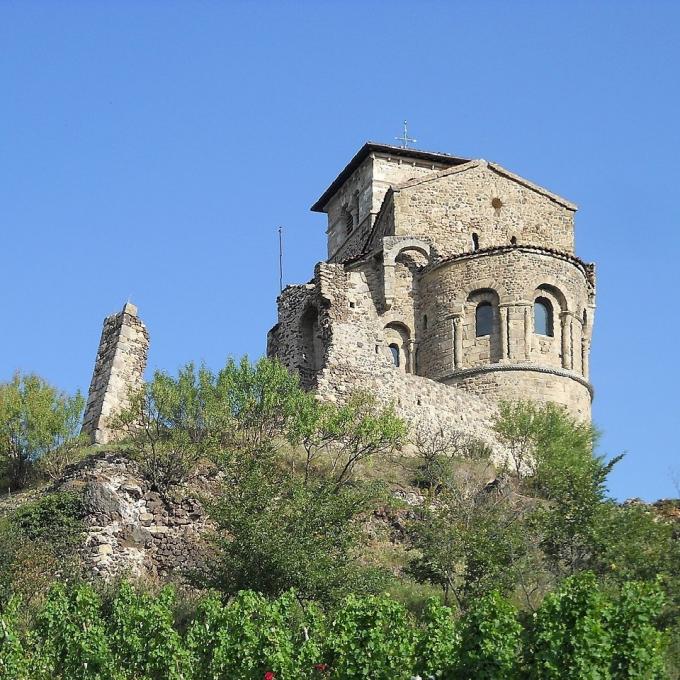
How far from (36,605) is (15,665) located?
13.3 feet

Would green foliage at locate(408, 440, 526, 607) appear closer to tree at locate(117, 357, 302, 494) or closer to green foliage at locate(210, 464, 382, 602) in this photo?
green foliage at locate(210, 464, 382, 602)

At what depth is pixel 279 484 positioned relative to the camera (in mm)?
28609

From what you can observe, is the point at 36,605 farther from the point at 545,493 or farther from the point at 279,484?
the point at 545,493

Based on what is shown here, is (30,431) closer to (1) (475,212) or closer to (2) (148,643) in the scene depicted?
(2) (148,643)

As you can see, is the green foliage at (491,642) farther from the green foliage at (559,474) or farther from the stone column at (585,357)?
the stone column at (585,357)

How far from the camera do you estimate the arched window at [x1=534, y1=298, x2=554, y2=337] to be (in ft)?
133

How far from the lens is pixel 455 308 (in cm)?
4100

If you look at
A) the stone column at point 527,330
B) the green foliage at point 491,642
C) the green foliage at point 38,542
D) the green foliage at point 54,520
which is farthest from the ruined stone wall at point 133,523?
the stone column at point 527,330

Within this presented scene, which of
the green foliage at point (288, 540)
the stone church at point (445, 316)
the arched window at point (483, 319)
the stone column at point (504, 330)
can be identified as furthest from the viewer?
the arched window at point (483, 319)

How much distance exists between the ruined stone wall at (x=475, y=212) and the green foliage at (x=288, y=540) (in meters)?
17.6

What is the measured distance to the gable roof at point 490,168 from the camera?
1781 inches

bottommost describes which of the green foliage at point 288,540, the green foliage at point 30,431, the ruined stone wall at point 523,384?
the green foliage at point 288,540

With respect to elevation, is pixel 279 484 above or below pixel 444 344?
below

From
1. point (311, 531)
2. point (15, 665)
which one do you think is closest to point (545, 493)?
point (311, 531)
